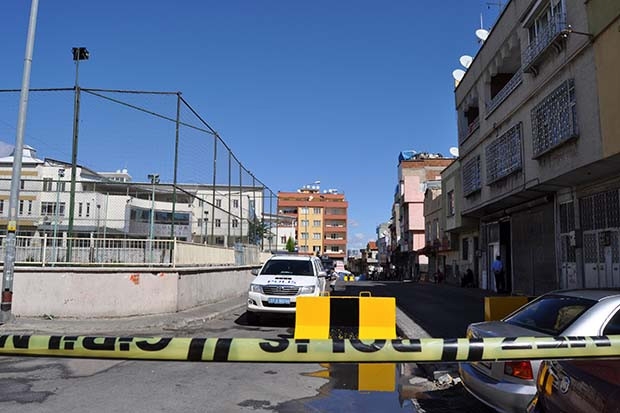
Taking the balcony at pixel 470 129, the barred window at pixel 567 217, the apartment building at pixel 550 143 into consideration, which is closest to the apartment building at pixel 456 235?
the balcony at pixel 470 129

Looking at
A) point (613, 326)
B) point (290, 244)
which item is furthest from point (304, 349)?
point (290, 244)

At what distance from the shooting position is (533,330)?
512 cm

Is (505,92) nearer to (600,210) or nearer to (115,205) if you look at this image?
(600,210)

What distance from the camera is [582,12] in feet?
43.5

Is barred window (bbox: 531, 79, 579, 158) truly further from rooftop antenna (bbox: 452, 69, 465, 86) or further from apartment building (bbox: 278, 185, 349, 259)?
apartment building (bbox: 278, 185, 349, 259)

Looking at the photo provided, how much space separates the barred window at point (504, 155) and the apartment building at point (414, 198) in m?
31.3

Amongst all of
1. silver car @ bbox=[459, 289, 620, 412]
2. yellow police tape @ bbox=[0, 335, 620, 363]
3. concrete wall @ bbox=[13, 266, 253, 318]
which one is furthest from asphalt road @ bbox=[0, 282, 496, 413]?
concrete wall @ bbox=[13, 266, 253, 318]

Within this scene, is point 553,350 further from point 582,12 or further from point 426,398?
point 582,12

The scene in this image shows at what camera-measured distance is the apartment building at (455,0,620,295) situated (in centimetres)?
1274

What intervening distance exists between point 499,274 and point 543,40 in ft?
37.9

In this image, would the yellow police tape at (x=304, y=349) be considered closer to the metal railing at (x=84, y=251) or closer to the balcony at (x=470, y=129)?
the metal railing at (x=84, y=251)

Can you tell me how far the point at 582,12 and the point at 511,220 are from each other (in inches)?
451

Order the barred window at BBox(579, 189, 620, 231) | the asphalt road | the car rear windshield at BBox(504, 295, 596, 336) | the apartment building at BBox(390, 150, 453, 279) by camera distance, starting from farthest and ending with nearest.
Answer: the apartment building at BBox(390, 150, 453, 279)
the barred window at BBox(579, 189, 620, 231)
the asphalt road
the car rear windshield at BBox(504, 295, 596, 336)

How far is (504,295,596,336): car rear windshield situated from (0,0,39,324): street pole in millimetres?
10494
